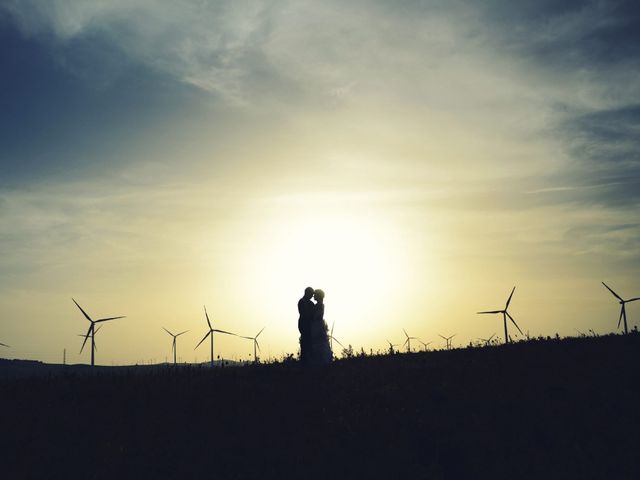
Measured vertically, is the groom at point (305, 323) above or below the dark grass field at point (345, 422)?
above

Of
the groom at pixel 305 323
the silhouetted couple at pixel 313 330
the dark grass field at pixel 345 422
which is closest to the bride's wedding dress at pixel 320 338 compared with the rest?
the silhouetted couple at pixel 313 330

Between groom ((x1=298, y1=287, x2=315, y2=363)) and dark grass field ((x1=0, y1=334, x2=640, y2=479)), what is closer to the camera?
dark grass field ((x1=0, y1=334, x2=640, y2=479))

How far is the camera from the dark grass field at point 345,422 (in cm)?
1160

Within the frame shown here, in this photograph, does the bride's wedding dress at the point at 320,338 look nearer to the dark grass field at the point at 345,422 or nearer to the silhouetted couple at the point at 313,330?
the silhouetted couple at the point at 313,330

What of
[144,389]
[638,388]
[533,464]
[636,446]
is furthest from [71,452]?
[638,388]

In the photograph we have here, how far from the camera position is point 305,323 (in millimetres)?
19844

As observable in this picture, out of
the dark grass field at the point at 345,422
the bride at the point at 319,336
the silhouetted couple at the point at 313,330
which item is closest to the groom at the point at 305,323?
the silhouetted couple at the point at 313,330

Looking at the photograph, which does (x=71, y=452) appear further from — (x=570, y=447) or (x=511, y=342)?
(x=511, y=342)

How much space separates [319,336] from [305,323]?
641mm

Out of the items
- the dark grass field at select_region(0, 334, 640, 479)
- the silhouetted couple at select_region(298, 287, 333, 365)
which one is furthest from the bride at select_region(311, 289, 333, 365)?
the dark grass field at select_region(0, 334, 640, 479)

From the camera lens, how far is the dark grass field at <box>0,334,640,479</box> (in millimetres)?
11602

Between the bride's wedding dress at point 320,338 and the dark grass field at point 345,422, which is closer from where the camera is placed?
the dark grass field at point 345,422

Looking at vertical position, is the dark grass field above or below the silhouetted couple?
below

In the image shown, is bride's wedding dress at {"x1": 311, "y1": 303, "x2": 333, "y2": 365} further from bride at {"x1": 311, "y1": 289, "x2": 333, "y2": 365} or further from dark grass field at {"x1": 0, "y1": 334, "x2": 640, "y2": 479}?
dark grass field at {"x1": 0, "y1": 334, "x2": 640, "y2": 479}
